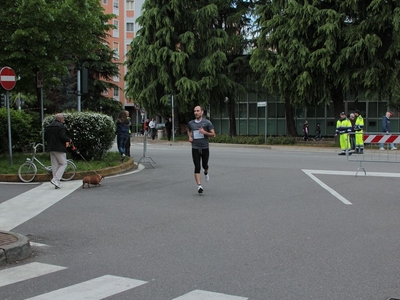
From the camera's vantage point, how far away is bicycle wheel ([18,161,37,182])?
11.8 meters

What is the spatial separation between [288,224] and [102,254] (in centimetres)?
305

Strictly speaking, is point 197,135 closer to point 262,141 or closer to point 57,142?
point 57,142

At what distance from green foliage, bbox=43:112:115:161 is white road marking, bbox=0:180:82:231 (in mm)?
2497

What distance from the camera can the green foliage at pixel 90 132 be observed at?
1369 cm

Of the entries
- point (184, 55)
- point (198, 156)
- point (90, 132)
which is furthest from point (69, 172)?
point (184, 55)

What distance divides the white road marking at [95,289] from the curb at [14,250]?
1.26 m

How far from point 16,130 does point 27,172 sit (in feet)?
14.4

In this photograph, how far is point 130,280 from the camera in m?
4.75

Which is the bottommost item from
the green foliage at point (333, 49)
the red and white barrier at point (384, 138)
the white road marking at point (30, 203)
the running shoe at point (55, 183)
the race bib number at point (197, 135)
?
the white road marking at point (30, 203)

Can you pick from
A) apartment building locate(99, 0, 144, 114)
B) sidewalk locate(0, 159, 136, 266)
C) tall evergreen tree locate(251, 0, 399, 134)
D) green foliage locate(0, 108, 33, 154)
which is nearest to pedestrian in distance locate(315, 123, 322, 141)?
tall evergreen tree locate(251, 0, 399, 134)

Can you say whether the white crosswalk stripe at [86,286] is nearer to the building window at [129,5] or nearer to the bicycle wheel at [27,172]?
the bicycle wheel at [27,172]

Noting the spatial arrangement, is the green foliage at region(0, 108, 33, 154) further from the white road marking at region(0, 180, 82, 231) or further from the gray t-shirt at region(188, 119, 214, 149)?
the gray t-shirt at region(188, 119, 214, 149)

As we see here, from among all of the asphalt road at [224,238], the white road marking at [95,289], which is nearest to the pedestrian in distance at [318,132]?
the asphalt road at [224,238]

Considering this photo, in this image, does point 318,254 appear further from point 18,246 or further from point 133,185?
point 133,185
